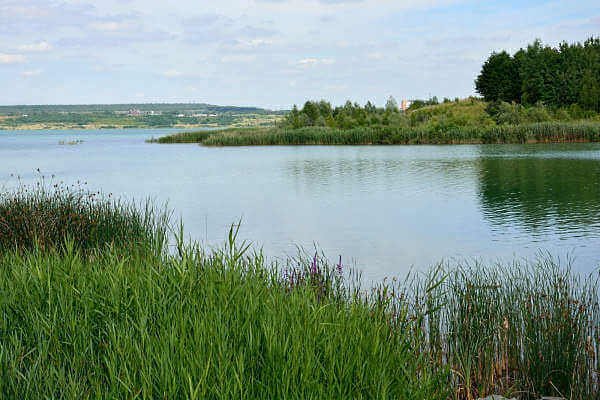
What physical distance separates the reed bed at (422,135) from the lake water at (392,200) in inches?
159

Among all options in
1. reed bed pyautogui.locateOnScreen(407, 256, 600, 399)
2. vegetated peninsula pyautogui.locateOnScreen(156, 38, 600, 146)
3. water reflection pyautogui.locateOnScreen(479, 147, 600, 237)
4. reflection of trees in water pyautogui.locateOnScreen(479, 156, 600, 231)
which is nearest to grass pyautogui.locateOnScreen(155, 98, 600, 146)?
vegetated peninsula pyautogui.locateOnScreen(156, 38, 600, 146)

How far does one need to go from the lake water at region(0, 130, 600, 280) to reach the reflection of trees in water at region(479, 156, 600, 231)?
0.03 m

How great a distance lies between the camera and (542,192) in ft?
56.1

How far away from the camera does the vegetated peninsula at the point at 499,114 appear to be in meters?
38.5

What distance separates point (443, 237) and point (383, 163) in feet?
51.9

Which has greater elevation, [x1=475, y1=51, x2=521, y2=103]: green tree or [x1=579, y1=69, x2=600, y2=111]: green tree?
[x1=475, y1=51, x2=521, y2=103]: green tree

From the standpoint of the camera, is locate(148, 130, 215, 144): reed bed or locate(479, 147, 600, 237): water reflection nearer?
locate(479, 147, 600, 237): water reflection

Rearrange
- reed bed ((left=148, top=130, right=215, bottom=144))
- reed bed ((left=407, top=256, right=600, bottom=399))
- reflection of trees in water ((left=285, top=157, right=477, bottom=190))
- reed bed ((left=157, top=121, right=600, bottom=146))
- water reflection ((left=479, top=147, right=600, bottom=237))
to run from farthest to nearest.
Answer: reed bed ((left=148, top=130, right=215, bottom=144)) < reed bed ((left=157, top=121, right=600, bottom=146)) < reflection of trees in water ((left=285, top=157, right=477, bottom=190)) < water reflection ((left=479, top=147, right=600, bottom=237)) < reed bed ((left=407, top=256, right=600, bottom=399))

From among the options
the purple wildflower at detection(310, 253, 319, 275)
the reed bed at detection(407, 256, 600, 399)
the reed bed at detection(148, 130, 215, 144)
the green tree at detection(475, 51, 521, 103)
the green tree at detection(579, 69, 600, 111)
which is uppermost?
the green tree at detection(475, 51, 521, 103)

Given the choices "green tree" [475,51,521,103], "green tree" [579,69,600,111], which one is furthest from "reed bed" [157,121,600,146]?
"green tree" [475,51,521,103]

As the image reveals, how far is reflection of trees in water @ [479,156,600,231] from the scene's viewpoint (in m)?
13.3

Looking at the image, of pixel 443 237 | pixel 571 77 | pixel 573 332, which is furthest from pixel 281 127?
pixel 573 332

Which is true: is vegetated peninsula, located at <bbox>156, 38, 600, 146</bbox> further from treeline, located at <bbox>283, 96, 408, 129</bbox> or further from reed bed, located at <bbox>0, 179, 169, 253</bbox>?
reed bed, located at <bbox>0, 179, 169, 253</bbox>

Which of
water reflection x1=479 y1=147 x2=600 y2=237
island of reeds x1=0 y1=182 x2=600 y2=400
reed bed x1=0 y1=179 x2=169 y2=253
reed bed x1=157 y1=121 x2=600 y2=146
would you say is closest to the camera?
island of reeds x1=0 y1=182 x2=600 y2=400
